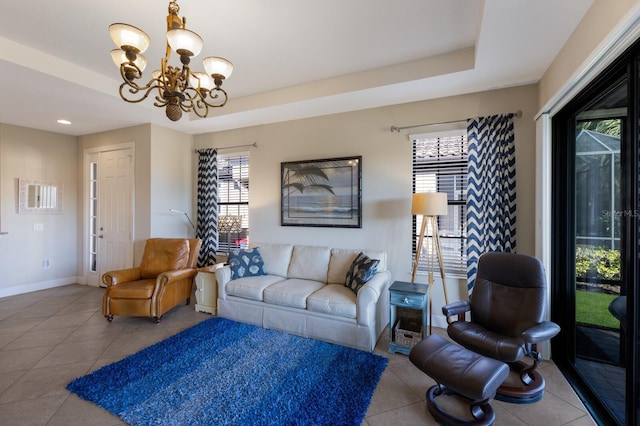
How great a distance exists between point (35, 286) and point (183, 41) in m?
5.36

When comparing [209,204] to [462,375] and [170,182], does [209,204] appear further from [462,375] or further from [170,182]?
[462,375]

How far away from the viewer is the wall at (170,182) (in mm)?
4371

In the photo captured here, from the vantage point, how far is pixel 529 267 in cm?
228

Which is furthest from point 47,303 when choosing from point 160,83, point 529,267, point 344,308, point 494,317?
point 529,267

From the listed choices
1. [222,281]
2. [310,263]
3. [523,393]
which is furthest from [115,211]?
[523,393]

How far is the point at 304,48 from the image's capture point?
2.69 m

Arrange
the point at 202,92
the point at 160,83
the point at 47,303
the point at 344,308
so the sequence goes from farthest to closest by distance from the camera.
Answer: the point at 47,303 < the point at 344,308 < the point at 202,92 < the point at 160,83

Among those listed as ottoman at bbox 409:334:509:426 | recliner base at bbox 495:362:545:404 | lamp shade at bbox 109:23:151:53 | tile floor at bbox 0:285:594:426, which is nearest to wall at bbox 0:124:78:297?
tile floor at bbox 0:285:594:426

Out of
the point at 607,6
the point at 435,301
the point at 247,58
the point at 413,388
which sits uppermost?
the point at 247,58

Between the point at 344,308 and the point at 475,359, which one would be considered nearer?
the point at 475,359

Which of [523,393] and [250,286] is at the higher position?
[250,286]

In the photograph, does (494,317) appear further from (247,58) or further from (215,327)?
(247,58)

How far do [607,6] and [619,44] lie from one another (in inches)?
10.3

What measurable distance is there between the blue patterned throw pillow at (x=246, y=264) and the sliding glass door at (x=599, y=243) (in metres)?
3.17
